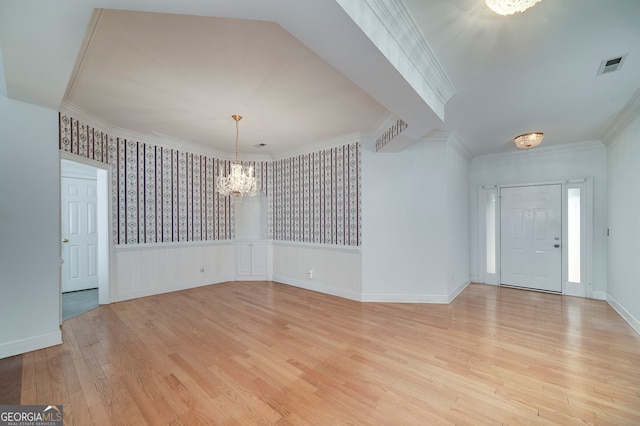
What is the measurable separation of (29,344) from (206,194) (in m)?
3.42

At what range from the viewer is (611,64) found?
96.3 inches

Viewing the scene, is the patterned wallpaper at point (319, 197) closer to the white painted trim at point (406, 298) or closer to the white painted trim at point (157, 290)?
the white painted trim at point (406, 298)

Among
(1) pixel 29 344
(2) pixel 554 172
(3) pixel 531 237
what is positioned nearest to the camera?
(1) pixel 29 344

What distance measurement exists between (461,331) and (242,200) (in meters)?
5.03

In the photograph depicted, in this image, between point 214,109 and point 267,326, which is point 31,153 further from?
point 267,326

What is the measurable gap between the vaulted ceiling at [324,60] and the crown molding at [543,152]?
1019 mm

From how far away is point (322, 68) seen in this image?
2.56m

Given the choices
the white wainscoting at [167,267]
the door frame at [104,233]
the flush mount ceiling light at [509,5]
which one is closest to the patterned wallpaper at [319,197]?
A: the white wainscoting at [167,267]

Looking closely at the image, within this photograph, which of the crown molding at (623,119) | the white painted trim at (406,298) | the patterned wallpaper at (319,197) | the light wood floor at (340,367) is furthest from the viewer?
the patterned wallpaper at (319,197)

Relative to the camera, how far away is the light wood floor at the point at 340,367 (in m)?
1.90

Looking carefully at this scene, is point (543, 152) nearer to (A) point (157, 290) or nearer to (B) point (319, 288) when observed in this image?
(B) point (319, 288)

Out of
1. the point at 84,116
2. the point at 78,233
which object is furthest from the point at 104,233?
the point at 84,116

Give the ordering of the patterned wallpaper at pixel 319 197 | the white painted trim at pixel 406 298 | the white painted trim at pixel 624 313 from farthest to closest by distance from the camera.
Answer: the patterned wallpaper at pixel 319 197 < the white painted trim at pixel 406 298 < the white painted trim at pixel 624 313

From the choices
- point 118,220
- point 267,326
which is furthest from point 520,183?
point 118,220
